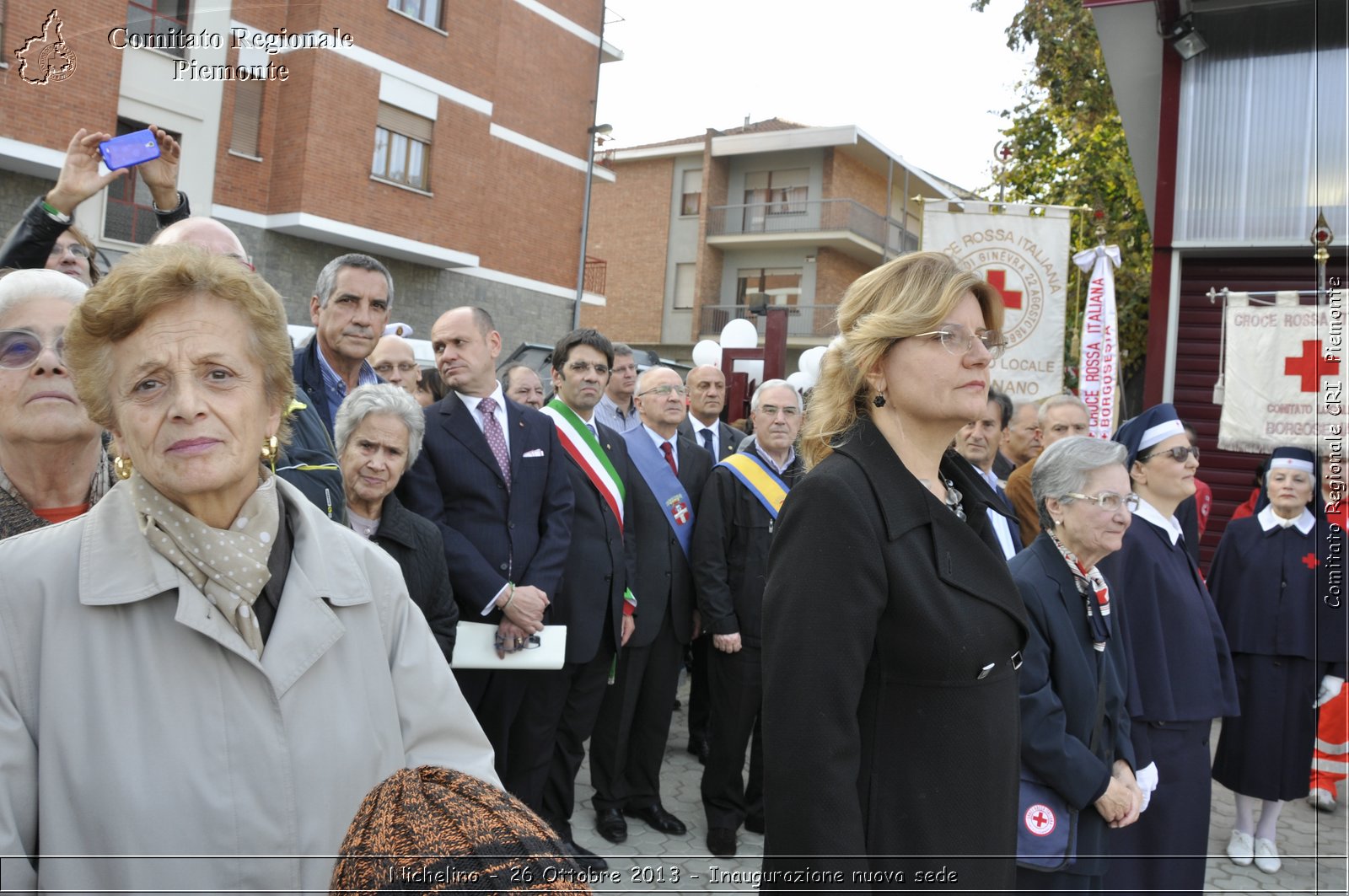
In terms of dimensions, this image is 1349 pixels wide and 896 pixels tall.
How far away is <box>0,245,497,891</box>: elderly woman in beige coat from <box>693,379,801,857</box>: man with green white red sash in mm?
3357

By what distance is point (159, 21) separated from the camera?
9.71 feet

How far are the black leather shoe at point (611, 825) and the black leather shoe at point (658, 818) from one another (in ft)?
0.58

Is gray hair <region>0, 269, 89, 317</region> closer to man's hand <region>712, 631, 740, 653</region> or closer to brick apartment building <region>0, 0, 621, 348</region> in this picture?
brick apartment building <region>0, 0, 621, 348</region>

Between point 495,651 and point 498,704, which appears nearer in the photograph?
point 495,651

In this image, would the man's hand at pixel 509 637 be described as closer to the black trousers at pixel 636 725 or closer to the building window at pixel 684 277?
the black trousers at pixel 636 725

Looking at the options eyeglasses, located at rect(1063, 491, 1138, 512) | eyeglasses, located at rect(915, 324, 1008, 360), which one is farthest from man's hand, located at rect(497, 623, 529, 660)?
eyeglasses, located at rect(915, 324, 1008, 360)

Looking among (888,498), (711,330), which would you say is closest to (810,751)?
(888,498)

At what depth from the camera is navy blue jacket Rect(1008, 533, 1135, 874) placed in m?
2.78

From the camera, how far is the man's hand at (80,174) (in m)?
2.84

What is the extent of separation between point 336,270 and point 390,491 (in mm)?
917

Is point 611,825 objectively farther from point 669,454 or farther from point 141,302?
point 141,302

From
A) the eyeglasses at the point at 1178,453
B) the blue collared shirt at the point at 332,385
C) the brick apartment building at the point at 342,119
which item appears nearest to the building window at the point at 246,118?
the brick apartment building at the point at 342,119

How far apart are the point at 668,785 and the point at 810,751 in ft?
13.2

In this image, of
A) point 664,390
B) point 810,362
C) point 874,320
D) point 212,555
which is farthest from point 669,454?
point 810,362
